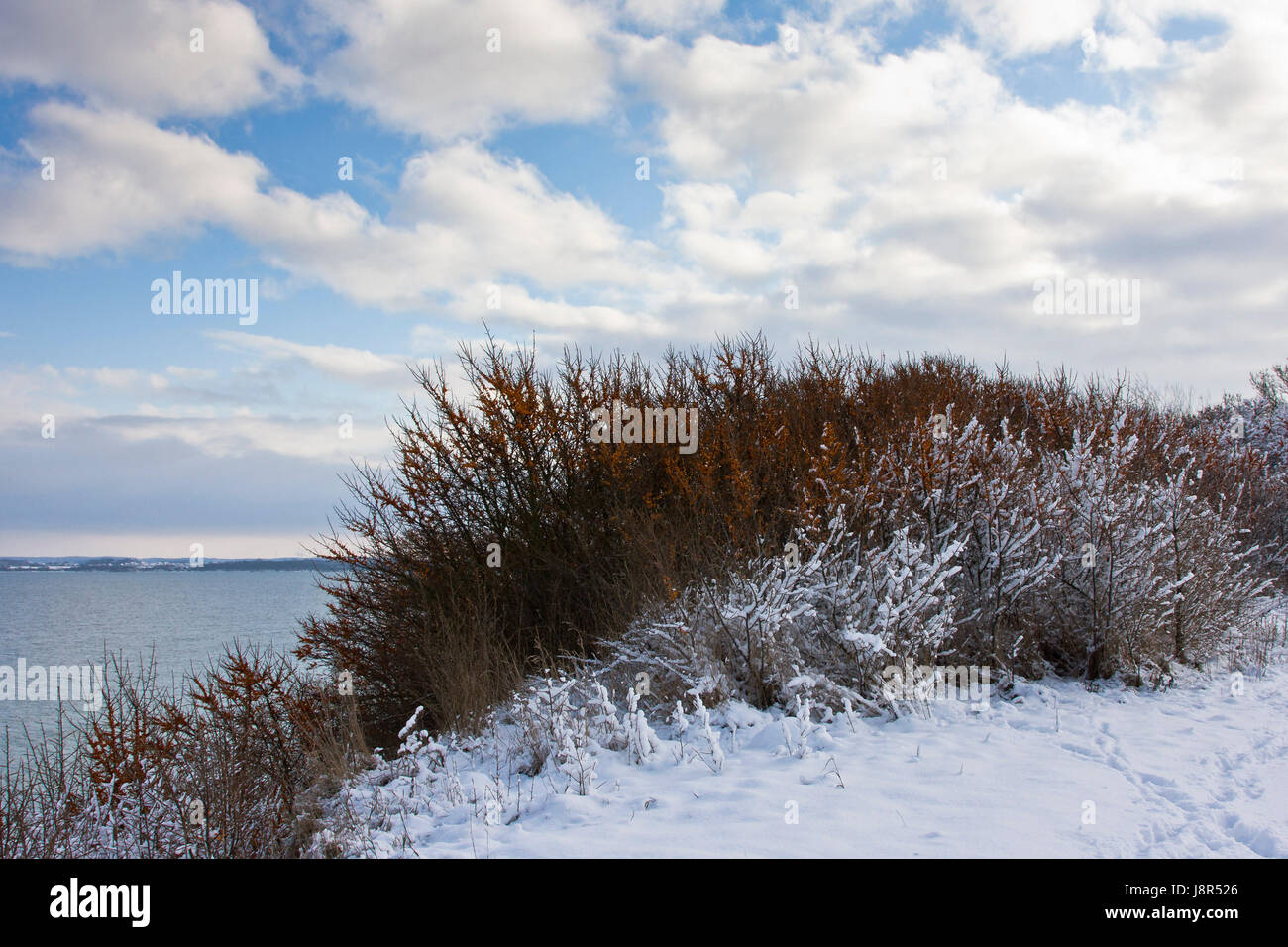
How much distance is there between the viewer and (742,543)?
25.3 ft

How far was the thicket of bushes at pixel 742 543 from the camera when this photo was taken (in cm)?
722

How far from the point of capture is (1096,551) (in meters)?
7.70

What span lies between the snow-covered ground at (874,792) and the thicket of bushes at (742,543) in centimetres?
93

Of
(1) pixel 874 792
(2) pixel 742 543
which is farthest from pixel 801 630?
(1) pixel 874 792

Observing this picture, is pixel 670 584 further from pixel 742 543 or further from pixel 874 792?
pixel 874 792

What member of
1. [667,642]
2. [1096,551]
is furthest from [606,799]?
[1096,551]

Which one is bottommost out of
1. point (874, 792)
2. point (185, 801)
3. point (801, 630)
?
point (185, 801)

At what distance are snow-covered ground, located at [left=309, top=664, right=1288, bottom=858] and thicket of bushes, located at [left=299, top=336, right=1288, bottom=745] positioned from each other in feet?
3.06

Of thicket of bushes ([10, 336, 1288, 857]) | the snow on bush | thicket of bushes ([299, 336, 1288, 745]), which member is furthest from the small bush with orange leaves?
the snow on bush

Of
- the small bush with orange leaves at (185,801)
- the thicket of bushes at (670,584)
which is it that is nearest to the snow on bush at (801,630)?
the thicket of bushes at (670,584)

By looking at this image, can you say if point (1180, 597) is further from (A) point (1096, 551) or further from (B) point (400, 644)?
(B) point (400, 644)

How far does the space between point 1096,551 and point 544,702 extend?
5632mm

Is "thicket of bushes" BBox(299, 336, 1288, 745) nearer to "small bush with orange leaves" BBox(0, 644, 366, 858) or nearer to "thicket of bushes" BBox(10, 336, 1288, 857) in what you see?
"thicket of bushes" BBox(10, 336, 1288, 857)

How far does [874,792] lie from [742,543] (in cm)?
334
